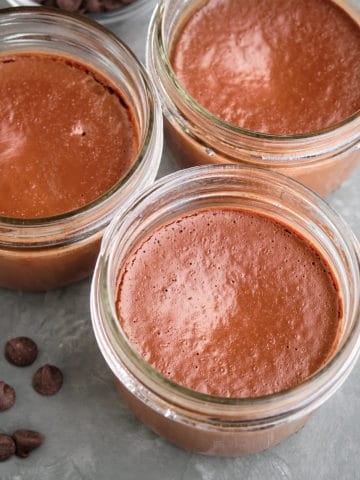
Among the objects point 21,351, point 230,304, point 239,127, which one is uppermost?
point 239,127

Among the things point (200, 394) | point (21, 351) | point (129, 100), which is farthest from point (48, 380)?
point (129, 100)

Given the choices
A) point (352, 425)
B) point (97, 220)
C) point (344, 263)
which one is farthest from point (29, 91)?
point (352, 425)

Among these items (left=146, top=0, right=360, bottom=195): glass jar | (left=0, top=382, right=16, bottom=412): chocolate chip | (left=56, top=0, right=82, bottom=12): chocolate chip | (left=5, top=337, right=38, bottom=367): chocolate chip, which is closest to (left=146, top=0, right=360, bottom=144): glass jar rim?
(left=146, top=0, right=360, bottom=195): glass jar

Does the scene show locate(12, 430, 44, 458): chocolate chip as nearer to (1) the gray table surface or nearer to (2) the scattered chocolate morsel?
(1) the gray table surface

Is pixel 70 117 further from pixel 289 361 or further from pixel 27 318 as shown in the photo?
pixel 289 361

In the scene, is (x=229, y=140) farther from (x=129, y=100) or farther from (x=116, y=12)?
(x=116, y=12)
